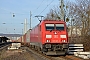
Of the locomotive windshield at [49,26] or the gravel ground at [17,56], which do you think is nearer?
the gravel ground at [17,56]

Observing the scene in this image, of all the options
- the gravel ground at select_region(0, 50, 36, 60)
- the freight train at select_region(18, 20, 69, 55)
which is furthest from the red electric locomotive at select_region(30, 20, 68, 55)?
the gravel ground at select_region(0, 50, 36, 60)

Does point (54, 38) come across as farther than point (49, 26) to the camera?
No

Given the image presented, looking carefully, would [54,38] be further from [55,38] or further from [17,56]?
[17,56]

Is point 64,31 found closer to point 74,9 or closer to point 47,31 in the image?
point 47,31

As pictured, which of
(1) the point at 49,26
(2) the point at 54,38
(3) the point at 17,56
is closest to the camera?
(3) the point at 17,56

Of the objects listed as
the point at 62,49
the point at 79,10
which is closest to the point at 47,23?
the point at 62,49

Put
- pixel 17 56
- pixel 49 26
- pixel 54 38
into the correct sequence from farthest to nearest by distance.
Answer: pixel 49 26 < pixel 54 38 < pixel 17 56

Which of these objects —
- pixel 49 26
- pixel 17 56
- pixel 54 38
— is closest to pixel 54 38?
pixel 54 38

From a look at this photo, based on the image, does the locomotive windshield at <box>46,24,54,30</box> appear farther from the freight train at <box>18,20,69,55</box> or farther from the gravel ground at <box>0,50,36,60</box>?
the gravel ground at <box>0,50,36,60</box>

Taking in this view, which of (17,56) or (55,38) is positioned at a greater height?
(55,38)

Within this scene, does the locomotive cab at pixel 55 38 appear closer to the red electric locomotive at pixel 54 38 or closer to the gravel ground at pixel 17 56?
the red electric locomotive at pixel 54 38

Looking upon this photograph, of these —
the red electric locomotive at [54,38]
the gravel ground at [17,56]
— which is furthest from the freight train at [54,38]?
the gravel ground at [17,56]

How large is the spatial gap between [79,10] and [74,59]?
62.4ft

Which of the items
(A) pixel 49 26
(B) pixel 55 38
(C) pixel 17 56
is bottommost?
(C) pixel 17 56
